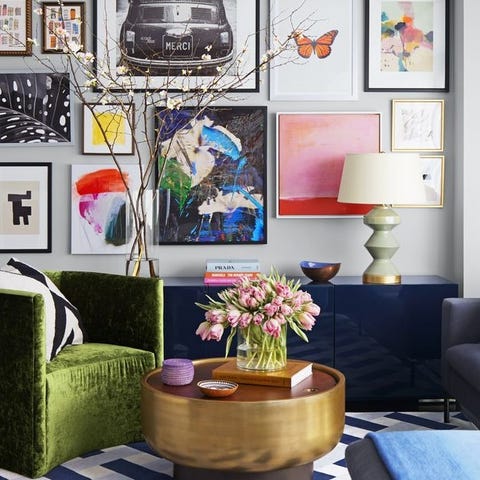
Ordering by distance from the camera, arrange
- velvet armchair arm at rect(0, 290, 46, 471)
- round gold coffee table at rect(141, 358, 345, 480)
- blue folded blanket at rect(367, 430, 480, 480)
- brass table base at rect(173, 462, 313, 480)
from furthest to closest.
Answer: velvet armchair arm at rect(0, 290, 46, 471)
brass table base at rect(173, 462, 313, 480)
round gold coffee table at rect(141, 358, 345, 480)
blue folded blanket at rect(367, 430, 480, 480)

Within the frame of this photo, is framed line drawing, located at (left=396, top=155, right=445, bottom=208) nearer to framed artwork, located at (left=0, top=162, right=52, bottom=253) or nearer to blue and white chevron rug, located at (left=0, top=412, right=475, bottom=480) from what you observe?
blue and white chevron rug, located at (left=0, top=412, right=475, bottom=480)

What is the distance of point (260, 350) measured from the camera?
2.84 m

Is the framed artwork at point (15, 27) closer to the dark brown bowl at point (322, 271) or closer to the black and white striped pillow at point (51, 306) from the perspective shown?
the black and white striped pillow at point (51, 306)

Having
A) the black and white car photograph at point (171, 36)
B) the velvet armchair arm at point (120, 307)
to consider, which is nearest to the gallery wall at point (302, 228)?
the black and white car photograph at point (171, 36)

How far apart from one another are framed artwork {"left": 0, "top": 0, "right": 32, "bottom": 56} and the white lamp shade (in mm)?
1838

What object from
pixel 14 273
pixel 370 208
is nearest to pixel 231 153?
pixel 370 208

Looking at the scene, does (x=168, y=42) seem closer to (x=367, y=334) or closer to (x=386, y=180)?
(x=386, y=180)

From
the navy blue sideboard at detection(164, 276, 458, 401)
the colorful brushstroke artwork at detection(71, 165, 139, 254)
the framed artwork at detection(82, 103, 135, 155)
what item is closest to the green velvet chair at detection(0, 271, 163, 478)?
the navy blue sideboard at detection(164, 276, 458, 401)

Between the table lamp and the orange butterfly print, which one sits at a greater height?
the orange butterfly print

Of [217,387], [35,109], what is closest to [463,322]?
[217,387]

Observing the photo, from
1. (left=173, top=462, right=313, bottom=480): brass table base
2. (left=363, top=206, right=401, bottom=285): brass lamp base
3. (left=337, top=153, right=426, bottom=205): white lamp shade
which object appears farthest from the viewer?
(left=363, top=206, right=401, bottom=285): brass lamp base

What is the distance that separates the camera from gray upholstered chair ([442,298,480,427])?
3295 mm

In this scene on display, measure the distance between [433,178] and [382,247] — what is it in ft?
1.83

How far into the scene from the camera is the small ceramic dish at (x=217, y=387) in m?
2.63
